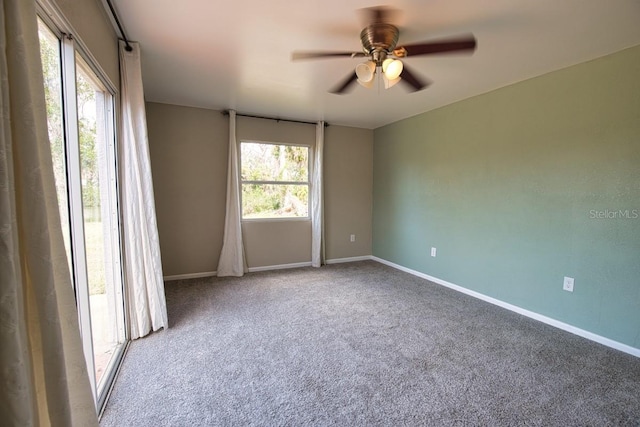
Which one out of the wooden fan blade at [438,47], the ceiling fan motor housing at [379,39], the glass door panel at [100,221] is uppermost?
the ceiling fan motor housing at [379,39]

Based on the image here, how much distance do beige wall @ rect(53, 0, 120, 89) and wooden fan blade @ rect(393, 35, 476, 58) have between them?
1.75 meters

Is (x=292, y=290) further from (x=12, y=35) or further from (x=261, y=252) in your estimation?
(x=12, y=35)

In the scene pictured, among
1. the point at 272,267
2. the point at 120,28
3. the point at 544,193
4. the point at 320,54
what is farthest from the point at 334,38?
the point at 272,267

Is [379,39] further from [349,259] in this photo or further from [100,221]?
[349,259]

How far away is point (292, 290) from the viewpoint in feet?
11.5

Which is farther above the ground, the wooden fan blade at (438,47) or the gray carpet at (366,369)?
the wooden fan blade at (438,47)

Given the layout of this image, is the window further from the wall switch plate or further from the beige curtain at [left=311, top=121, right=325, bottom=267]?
the wall switch plate

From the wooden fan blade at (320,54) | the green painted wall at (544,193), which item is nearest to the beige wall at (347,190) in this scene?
the green painted wall at (544,193)

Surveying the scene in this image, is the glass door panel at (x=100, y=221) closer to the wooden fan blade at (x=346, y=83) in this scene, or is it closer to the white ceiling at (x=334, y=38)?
the white ceiling at (x=334, y=38)

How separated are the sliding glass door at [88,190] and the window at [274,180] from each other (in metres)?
2.16

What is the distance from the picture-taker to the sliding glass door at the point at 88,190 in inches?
53.4

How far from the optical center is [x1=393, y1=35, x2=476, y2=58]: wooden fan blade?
1652 millimetres

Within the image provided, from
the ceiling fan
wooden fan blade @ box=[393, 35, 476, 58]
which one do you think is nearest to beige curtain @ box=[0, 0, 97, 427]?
the ceiling fan

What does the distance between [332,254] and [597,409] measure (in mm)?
3537
